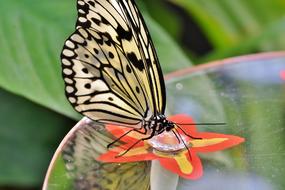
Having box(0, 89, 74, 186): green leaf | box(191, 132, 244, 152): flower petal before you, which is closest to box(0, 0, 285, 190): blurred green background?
box(0, 89, 74, 186): green leaf

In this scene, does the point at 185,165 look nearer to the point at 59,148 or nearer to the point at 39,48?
the point at 59,148

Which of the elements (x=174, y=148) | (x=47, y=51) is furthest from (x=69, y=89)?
(x=47, y=51)

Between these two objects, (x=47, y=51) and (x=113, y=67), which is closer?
(x=113, y=67)

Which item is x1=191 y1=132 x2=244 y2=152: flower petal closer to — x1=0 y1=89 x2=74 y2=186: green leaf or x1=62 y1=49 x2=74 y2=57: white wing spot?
x1=62 y1=49 x2=74 y2=57: white wing spot

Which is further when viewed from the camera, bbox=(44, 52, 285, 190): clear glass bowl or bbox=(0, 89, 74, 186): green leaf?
bbox=(0, 89, 74, 186): green leaf

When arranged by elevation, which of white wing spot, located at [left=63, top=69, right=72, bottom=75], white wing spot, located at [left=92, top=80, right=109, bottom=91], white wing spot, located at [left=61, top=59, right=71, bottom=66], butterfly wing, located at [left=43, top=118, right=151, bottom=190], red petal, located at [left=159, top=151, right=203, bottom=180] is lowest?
butterfly wing, located at [left=43, top=118, right=151, bottom=190]

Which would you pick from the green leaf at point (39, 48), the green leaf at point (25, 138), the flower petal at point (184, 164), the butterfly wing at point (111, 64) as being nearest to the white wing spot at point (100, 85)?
the butterfly wing at point (111, 64)
